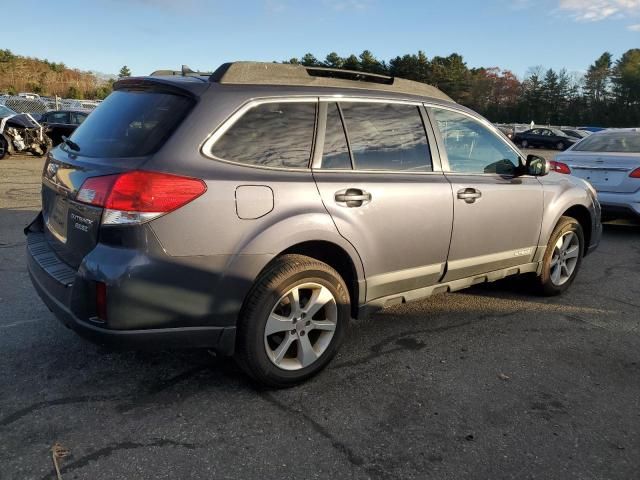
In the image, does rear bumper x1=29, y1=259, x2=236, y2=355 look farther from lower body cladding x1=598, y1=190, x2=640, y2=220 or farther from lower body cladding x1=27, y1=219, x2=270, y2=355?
lower body cladding x1=598, y1=190, x2=640, y2=220

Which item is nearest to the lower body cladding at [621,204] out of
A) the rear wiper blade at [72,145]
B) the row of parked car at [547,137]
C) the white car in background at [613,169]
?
the white car in background at [613,169]

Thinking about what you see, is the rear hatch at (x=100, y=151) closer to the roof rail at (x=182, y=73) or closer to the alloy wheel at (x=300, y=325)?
the roof rail at (x=182, y=73)

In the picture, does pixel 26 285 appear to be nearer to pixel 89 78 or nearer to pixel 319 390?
pixel 319 390

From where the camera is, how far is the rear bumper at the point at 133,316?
2.57 metres

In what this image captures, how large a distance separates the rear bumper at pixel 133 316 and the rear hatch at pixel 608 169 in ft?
22.4

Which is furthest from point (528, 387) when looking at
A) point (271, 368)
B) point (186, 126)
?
point (186, 126)

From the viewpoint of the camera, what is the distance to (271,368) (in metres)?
3.02

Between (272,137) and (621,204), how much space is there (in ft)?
21.0

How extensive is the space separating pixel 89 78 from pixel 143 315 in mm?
72076

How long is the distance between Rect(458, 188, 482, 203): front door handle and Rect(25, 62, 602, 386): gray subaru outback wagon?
0.04ft

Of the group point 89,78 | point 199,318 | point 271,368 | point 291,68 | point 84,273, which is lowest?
point 271,368

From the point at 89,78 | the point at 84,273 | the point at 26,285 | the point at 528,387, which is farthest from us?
the point at 89,78

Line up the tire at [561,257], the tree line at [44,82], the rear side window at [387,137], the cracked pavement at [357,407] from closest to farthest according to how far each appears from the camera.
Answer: the cracked pavement at [357,407] → the rear side window at [387,137] → the tire at [561,257] → the tree line at [44,82]

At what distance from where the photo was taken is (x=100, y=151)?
9.67 feet
